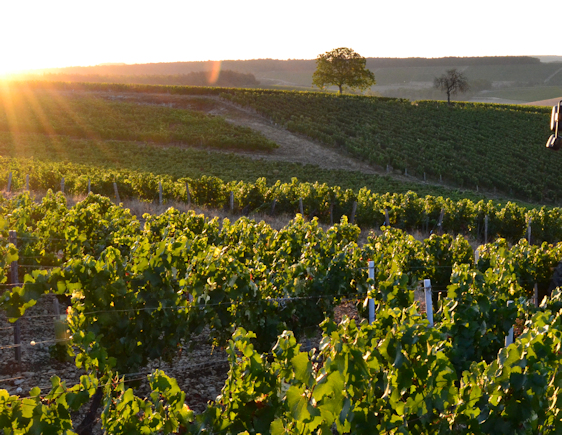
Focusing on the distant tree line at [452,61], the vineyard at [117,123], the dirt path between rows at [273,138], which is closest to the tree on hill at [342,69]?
the dirt path between rows at [273,138]

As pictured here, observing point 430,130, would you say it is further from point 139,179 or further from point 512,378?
point 512,378

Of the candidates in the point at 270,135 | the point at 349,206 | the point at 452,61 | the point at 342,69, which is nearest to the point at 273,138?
the point at 270,135

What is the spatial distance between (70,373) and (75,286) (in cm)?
196

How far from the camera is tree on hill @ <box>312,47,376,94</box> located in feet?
244

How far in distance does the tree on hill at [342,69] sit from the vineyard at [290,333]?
225 feet

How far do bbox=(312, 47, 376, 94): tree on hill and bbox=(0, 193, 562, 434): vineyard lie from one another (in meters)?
68.4

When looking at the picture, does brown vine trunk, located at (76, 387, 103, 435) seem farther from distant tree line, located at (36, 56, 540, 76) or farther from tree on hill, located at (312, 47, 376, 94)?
distant tree line, located at (36, 56, 540, 76)

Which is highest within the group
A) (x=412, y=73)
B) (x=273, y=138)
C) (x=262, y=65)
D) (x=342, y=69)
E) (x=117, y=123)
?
(x=262, y=65)

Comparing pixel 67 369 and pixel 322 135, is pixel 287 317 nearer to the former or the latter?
pixel 67 369

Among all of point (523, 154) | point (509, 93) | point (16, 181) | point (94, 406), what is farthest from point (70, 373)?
point (509, 93)

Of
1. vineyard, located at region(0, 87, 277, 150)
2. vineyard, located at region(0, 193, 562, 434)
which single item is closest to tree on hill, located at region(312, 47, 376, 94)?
vineyard, located at region(0, 87, 277, 150)

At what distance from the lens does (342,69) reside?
7475cm

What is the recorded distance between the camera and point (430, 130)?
51.2 m

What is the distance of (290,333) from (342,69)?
75.8m
